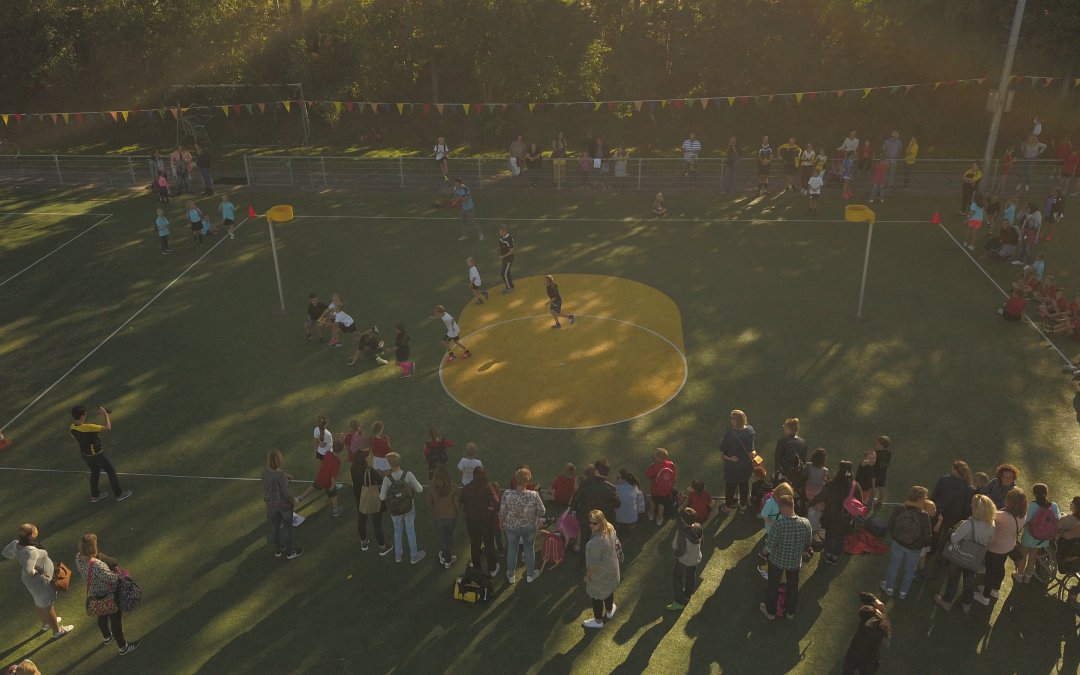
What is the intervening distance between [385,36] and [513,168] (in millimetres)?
14313

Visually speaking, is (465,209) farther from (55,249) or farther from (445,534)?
(445,534)

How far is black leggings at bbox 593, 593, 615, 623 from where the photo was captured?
11008 millimetres

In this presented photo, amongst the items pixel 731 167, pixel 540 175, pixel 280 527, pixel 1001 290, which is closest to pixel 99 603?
pixel 280 527

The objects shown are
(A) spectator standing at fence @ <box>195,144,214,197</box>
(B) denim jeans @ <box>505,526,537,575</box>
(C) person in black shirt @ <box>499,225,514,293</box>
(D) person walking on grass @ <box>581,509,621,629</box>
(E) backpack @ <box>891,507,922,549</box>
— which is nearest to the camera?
(D) person walking on grass @ <box>581,509,621,629</box>

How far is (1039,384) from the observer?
16953mm

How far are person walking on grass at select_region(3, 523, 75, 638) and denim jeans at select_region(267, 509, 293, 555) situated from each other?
2927mm

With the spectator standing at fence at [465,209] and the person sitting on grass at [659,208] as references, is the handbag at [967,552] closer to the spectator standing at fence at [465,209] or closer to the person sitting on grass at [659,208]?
the spectator standing at fence at [465,209]

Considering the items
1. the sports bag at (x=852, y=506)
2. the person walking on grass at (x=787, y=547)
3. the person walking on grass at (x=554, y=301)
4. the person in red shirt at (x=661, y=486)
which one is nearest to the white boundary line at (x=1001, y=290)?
the sports bag at (x=852, y=506)

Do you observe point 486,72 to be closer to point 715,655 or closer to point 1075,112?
point 1075,112

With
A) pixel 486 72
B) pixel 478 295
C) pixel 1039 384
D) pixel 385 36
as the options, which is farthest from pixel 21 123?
pixel 1039 384

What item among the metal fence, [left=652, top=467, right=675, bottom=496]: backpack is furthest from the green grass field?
the metal fence

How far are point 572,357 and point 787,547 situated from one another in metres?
8.79

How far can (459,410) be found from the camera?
16703 mm

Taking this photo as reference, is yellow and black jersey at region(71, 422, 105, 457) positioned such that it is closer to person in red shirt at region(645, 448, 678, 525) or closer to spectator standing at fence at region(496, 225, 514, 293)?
person in red shirt at region(645, 448, 678, 525)
